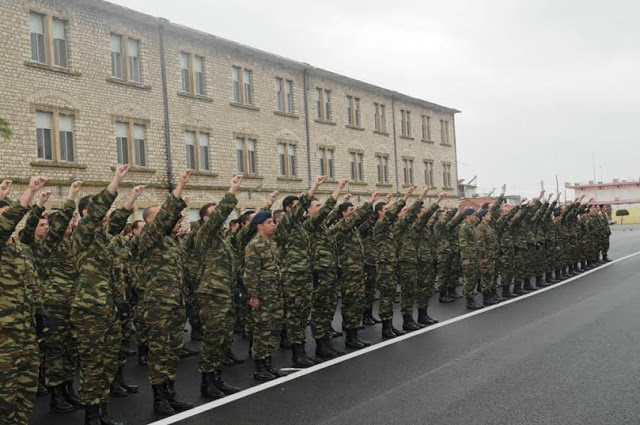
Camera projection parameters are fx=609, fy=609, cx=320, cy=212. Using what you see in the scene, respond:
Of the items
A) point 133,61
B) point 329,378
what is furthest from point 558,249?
point 133,61

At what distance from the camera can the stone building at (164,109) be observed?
19156 mm

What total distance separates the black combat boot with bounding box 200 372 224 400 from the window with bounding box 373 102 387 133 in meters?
30.2

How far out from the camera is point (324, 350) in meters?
8.21

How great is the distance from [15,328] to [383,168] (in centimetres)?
3230

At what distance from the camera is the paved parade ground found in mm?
5590

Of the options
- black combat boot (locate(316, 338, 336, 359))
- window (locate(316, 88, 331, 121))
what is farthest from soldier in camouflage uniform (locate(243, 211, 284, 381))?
window (locate(316, 88, 331, 121))

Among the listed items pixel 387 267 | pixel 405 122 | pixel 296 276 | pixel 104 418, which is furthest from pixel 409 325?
pixel 405 122

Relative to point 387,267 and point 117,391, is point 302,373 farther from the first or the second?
point 387,267

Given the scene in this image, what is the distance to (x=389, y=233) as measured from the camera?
9898mm

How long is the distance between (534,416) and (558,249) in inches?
492

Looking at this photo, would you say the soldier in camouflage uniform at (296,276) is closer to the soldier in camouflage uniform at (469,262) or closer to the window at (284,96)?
the soldier in camouflage uniform at (469,262)

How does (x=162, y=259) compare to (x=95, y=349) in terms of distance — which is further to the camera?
(x=162, y=259)

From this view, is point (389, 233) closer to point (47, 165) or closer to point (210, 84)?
point (47, 165)

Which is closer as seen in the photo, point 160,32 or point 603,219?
point 603,219
